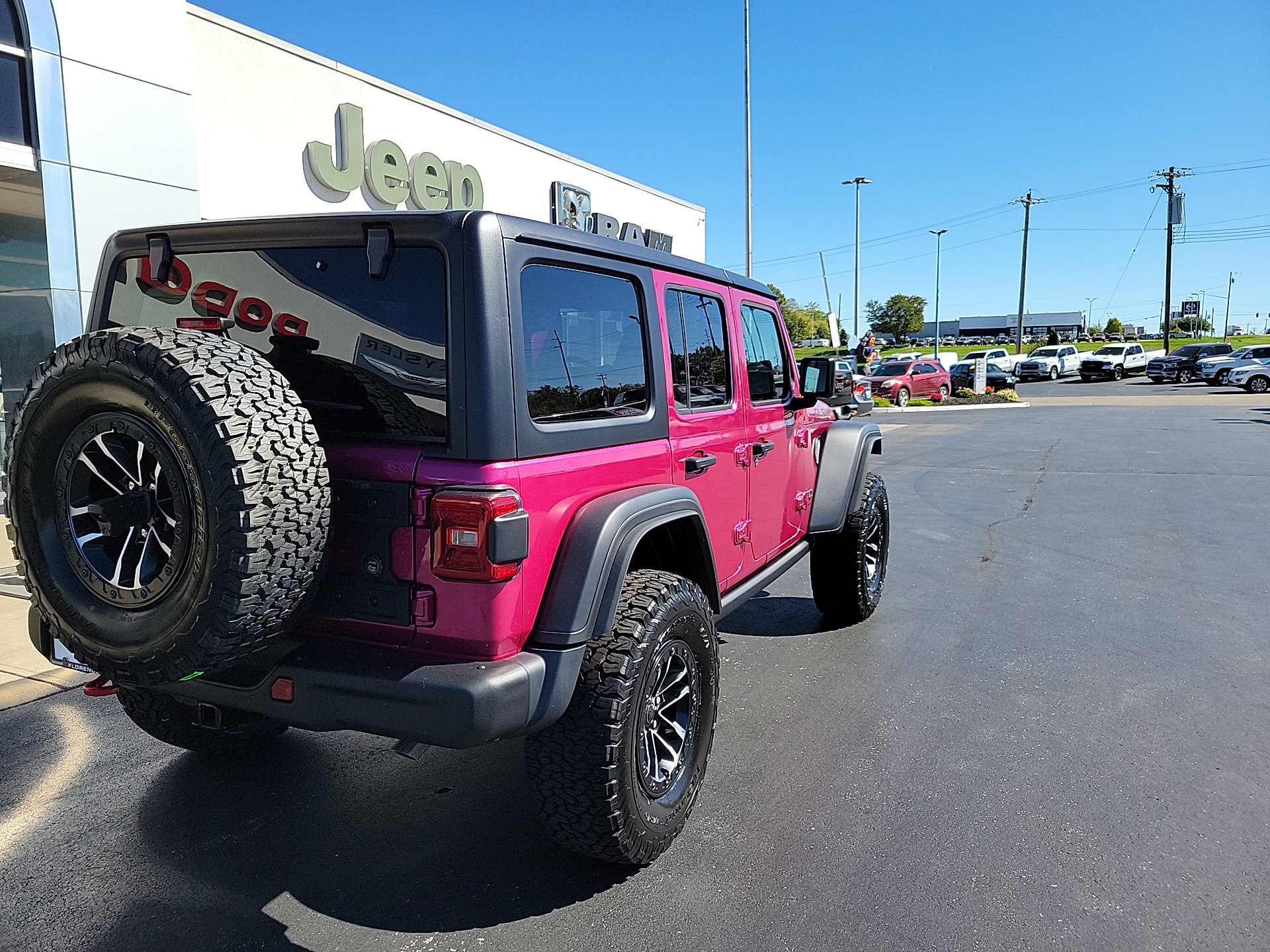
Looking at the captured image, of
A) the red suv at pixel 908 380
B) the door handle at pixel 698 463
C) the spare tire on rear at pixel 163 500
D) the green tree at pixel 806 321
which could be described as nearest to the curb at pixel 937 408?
the red suv at pixel 908 380

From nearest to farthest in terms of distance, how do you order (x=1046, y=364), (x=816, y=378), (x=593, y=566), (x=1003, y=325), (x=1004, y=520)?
(x=593, y=566) < (x=816, y=378) < (x=1004, y=520) < (x=1046, y=364) < (x=1003, y=325)

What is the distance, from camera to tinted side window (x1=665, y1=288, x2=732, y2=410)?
3480mm

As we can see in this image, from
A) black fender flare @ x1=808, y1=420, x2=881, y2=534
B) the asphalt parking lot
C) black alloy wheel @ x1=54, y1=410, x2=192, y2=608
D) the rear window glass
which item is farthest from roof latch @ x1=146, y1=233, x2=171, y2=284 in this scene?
black fender flare @ x1=808, y1=420, x2=881, y2=534

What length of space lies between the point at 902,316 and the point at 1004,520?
3956 inches

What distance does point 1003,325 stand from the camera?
14762 centimetres

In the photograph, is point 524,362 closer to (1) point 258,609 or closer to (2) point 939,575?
(1) point 258,609

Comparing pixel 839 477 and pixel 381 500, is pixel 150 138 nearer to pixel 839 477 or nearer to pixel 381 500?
pixel 839 477

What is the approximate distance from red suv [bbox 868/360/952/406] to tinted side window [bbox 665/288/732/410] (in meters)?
27.2

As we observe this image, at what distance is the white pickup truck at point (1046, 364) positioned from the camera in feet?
157

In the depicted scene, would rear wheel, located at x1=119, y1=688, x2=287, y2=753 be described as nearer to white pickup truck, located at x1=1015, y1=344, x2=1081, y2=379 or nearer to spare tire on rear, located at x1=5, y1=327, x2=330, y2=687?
spare tire on rear, located at x1=5, y1=327, x2=330, y2=687

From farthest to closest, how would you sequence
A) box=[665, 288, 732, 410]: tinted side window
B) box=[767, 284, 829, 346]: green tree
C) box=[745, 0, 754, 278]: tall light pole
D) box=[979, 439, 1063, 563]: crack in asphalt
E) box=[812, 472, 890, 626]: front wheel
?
box=[767, 284, 829, 346]: green tree, box=[745, 0, 754, 278]: tall light pole, box=[979, 439, 1063, 563]: crack in asphalt, box=[812, 472, 890, 626]: front wheel, box=[665, 288, 732, 410]: tinted side window

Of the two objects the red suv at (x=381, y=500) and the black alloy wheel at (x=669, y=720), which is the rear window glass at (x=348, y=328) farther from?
the black alloy wheel at (x=669, y=720)

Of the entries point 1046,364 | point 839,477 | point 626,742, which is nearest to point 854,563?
point 839,477

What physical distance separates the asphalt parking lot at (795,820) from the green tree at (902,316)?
103751 millimetres
